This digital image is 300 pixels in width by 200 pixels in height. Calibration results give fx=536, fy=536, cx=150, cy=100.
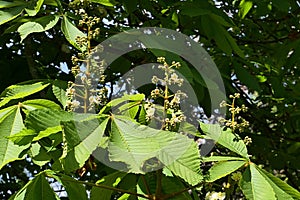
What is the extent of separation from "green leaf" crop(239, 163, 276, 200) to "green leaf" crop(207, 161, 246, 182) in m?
0.02

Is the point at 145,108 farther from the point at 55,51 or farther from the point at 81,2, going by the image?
the point at 55,51

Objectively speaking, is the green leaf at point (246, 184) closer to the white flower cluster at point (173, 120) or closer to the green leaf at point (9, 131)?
the white flower cluster at point (173, 120)

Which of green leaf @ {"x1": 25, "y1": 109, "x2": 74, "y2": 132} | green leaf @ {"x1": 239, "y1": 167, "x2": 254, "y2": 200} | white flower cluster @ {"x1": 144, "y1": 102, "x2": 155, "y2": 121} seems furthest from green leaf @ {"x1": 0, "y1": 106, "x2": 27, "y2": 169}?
green leaf @ {"x1": 239, "y1": 167, "x2": 254, "y2": 200}

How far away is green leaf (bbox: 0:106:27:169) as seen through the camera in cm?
89

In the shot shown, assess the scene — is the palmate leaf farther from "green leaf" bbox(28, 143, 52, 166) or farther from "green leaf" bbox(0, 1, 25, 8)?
"green leaf" bbox(0, 1, 25, 8)

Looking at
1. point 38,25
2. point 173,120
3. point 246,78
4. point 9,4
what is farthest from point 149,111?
point 246,78

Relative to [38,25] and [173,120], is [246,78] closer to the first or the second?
[38,25]

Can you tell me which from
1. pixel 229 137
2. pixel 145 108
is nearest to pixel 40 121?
pixel 145 108

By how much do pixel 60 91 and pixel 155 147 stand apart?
349 mm

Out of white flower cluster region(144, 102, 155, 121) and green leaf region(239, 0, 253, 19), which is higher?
green leaf region(239, 0, 253, 19)

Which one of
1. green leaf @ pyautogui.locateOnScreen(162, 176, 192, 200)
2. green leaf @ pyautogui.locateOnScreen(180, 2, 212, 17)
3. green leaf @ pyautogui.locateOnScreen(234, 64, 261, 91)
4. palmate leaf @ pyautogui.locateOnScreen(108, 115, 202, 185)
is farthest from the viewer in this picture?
green leaf @ pyautogui.locateOnScreen(234, 64, 261, 91)

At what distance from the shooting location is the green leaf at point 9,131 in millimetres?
888

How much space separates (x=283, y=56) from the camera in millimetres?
1898

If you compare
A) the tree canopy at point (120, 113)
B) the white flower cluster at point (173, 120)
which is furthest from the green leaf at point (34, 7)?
the white flower cluster at point (173, 120)
